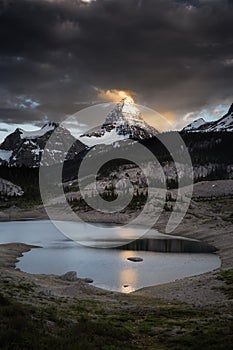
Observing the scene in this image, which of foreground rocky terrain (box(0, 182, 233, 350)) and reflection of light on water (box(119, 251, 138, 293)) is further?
reflection of light on water (box(119, 251, 138, 293))

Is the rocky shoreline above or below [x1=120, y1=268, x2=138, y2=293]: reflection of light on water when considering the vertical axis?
→ above


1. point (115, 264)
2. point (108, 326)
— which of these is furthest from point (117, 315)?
point (115, 264)

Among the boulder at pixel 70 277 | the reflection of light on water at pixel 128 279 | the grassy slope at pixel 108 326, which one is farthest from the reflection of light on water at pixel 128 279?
the grassy slope at pixel 108 326

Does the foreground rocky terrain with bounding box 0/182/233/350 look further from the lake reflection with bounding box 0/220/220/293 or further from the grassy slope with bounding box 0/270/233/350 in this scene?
the lake reflection with bounding box 0/220/220/293

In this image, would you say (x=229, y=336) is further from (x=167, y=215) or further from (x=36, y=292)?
(x=167, y=215)

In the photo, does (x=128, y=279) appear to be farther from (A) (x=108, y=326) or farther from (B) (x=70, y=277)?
(A) (x=108, y=326)

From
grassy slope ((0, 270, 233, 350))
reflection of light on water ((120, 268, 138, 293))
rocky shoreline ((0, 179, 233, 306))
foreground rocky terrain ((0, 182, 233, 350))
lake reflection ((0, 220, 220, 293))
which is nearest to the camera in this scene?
grassy slope ((0, 270, 233, 350))

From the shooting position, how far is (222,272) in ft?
202

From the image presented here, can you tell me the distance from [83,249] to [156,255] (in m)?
18.6

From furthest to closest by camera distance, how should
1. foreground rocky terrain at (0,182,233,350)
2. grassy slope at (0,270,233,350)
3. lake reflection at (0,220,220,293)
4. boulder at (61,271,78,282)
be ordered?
1. lake reflection at (0,220,220,293)
2. boulder at (61,271,78,282)
3. foreground rocky terrain at (0,182,233,350)
4. grassy slope at (0,270,233,350)

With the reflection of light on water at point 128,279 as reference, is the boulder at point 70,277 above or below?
above

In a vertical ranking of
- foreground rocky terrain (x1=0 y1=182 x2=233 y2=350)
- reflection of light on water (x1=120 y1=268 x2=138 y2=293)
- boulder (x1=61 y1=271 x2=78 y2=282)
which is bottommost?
reflection of light on water (x1=120 y1=268 x2=138 y2=293)

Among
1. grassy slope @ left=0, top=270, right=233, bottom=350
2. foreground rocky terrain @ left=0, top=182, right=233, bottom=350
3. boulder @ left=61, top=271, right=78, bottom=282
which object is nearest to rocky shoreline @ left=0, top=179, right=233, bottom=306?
foreground rocky terrain @ left=0, top=182, right=233, bottom=350

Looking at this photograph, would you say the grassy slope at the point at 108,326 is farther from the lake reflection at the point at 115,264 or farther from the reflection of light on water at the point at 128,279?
the lake reflection at the point at 115,264
